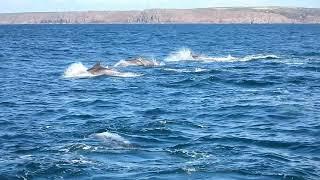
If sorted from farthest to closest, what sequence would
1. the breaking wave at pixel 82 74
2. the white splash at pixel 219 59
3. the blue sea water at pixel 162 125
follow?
the white splash at pixel 219 59 < the breaking wave at pixel 82 74 < the blue sea water at pixel 162 125

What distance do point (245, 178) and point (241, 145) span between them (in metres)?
4.48

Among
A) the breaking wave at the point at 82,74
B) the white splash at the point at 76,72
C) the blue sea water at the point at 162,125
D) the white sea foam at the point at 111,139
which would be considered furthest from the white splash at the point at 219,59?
the white sea foam at the point at 111,139

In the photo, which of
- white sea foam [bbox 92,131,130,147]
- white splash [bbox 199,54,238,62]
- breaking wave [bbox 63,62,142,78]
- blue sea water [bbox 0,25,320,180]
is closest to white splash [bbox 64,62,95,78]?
breaking wave [bbox 63,62,142,78]

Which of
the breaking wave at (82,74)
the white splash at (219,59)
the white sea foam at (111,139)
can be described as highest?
the white splash at (219,59)

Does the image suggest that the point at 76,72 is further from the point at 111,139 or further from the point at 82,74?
the point at 111,139

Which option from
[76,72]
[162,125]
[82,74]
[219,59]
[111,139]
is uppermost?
[219,59]

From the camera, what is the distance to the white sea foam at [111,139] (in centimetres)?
2255

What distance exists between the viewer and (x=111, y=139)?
76.1 ft

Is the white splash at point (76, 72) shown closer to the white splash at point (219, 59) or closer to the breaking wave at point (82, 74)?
the breaking wave at point (82, 74)

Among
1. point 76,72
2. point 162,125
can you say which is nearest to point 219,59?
point 76,72

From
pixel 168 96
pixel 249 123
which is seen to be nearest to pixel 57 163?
pixel 249 123

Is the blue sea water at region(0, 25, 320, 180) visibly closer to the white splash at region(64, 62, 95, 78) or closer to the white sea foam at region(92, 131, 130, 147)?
the white sea foam at region(92, 131, 130, 147)

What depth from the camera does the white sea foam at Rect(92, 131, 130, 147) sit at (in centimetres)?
2255

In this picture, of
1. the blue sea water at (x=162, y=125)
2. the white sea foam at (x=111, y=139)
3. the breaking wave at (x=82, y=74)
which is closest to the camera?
the blue sea water at (x=162, y=125)
